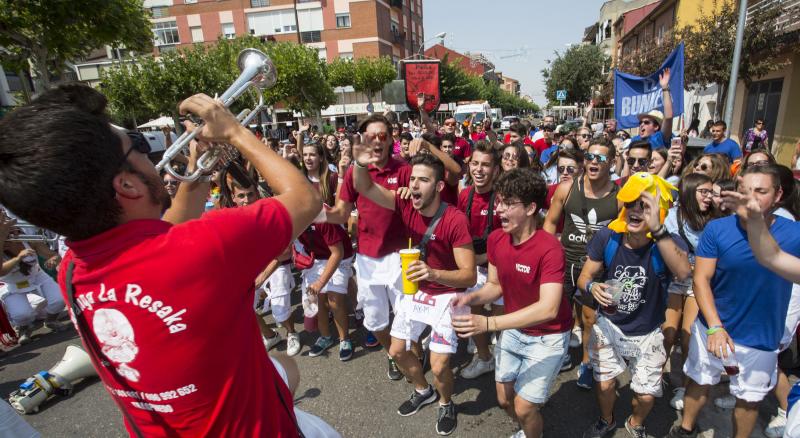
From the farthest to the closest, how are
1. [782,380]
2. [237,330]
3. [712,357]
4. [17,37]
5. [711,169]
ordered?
[17,37] → [711,169] → [782,380] → [712,357] → [237,330]

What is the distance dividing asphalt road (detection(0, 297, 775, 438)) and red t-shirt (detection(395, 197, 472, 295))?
107 centimetres

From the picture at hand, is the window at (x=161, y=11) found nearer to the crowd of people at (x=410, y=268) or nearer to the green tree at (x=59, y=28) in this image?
the green tree at (x=59, y=28)

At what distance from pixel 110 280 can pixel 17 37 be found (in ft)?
33.0

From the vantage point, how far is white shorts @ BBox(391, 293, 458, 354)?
3104mm

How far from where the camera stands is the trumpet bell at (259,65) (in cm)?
189

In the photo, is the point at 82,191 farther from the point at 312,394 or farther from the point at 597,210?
the point at 597,210

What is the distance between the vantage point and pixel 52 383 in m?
3.90

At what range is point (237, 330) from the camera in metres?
1.28

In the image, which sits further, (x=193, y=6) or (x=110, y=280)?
(x=193, y=6)

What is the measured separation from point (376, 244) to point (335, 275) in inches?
33.9

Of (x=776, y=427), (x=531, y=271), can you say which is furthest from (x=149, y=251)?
(x=776, y=427)

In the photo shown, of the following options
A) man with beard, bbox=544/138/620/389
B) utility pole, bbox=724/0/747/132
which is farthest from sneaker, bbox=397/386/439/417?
utility pole, bbox=724/0/747/132

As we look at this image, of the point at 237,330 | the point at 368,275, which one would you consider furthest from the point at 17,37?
the point at 237,330

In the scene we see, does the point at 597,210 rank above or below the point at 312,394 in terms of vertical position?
above
